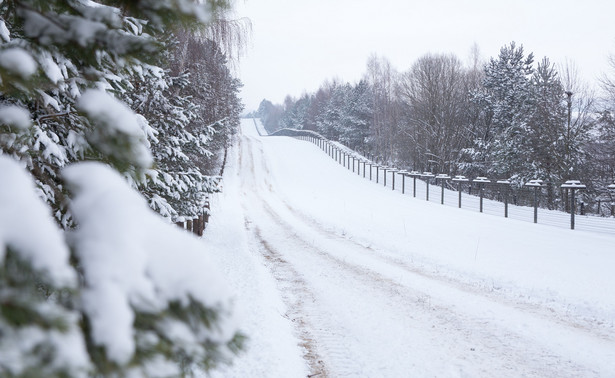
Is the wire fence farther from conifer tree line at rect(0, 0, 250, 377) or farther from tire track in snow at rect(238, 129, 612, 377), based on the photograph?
conifer tree line at rect(0, 0, 250, 377)

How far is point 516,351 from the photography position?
15.1 feet

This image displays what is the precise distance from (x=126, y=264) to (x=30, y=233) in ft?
0.60

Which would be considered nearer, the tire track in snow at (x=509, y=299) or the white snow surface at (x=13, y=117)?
the white snow surface at (x=13, y=117)

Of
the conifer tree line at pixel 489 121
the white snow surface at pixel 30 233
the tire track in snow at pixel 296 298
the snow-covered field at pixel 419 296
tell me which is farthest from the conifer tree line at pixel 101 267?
the conifer tree line at pixel 489 121

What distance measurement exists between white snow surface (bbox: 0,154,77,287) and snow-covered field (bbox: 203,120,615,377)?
50 centimetres

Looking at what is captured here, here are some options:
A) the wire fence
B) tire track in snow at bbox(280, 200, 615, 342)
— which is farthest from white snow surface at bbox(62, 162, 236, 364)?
the wire fence

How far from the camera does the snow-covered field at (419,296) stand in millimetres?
4375

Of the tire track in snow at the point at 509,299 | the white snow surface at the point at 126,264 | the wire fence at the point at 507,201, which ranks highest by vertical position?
the white snow surface at the point at 126,264

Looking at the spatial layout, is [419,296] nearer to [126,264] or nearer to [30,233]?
[126,264]

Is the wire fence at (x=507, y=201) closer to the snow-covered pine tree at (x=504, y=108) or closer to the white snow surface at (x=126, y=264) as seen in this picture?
the snow-covered pine tree at (x=504, y=108)

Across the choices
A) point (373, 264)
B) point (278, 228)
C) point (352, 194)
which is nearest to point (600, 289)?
point (373, 264)

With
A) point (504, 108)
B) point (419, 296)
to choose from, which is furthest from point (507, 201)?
point (504, 108)

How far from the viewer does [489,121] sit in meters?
36.3

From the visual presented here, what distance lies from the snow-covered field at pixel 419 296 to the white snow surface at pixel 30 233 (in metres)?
0.50
